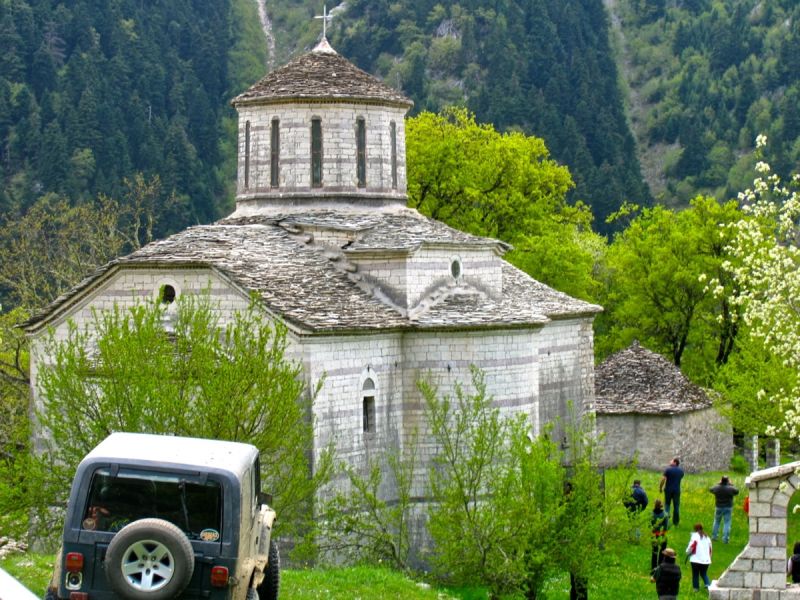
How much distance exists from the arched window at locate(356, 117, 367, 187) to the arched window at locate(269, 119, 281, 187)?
5.25 ft

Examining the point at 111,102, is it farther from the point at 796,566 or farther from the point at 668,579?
the point at 668,579

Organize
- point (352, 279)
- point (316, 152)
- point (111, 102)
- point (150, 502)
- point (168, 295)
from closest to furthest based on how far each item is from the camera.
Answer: point (150, 502) < point (168, 295) < point (352, 279) < point (316, 152) < point (111, 102)

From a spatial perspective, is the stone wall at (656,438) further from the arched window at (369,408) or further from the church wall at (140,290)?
the church wall at (140,290)

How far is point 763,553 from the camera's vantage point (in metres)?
23.7

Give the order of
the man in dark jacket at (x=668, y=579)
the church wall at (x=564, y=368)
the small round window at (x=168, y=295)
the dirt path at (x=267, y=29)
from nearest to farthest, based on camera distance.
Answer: the man in dark jacket at (x=668, y=579)
the small round window at (x=168, y=295)
the church wall at (x=564, y=368)
the dirt path at (x=267, y=29)

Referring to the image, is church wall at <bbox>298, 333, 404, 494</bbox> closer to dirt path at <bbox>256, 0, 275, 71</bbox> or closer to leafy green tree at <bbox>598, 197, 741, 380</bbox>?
leafy green tree at <bbox>598, 197, 741, 380</bbox>

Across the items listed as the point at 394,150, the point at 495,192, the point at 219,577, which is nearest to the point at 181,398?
the point at 219,577

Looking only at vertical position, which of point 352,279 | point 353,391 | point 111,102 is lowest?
point 353,391

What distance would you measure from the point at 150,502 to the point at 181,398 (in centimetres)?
741

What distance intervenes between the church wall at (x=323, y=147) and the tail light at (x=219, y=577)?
18.7m

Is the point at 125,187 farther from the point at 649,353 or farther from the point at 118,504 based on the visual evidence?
the point at 118,504

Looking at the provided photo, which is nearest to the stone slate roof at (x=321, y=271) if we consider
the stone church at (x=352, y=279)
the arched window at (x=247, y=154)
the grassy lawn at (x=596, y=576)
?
the stone church at (x=352, y=279)

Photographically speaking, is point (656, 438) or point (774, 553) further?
point (656, 438)

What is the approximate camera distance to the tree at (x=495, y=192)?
48.9 metres
